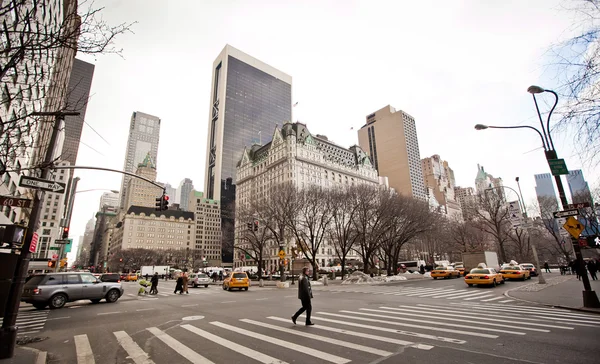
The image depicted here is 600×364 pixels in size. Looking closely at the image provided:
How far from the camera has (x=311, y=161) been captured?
338 feet

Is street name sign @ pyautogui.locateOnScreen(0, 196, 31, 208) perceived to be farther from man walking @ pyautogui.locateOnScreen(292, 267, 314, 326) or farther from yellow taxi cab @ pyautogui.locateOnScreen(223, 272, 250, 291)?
yellow taxi cab @ pyautogui.locateOnScreen(223, 272, 250, 291)

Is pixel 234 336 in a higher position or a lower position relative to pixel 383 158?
lower

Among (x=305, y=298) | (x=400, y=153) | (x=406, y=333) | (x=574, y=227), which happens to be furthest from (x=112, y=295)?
(x=400, y=153)

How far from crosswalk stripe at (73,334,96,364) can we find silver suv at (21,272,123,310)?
9664 millimetres

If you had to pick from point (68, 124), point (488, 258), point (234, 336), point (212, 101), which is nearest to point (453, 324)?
point (234, 336)

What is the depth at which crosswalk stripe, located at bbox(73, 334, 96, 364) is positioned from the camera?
20.3 ft

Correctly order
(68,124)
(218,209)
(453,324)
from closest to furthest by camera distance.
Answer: (453,324), (68,124), (218,209)

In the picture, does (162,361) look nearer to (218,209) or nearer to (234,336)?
(234,336)

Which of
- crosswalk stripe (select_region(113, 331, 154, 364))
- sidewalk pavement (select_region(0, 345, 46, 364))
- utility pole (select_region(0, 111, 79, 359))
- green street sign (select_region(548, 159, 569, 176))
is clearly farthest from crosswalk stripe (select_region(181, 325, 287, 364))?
green street sign (select_region(548, 159, 569, 176))

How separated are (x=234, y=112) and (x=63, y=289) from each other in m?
149

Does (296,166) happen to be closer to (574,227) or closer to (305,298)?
(574,227)

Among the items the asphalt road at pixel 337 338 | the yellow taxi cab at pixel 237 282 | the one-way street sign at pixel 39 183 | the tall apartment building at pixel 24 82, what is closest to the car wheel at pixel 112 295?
the asphalt road at pixel 337 338

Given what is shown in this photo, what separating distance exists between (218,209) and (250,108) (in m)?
58.2

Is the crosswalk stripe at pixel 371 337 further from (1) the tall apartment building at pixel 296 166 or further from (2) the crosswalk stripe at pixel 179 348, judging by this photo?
(1) the tall apartment building at pixel 296 166
